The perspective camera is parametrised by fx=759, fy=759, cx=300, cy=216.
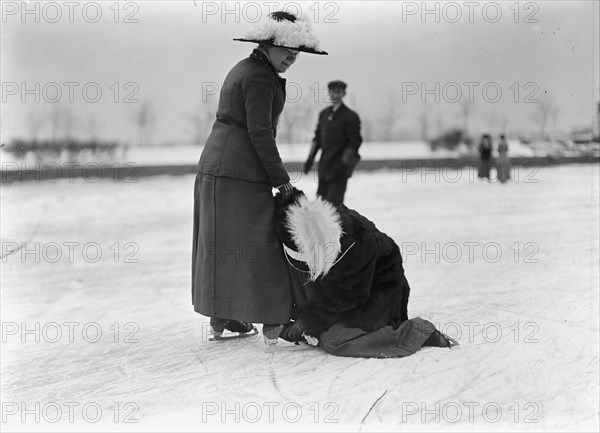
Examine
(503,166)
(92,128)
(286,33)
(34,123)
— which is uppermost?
(286,33)

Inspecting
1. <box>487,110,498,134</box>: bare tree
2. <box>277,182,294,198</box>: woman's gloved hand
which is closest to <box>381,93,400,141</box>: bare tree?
<box>487,110,498,134</box>: bare tree

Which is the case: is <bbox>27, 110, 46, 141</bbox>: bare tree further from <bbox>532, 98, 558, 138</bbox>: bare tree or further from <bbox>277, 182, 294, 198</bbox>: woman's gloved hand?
<bbox>532, 98, 558, 138</bbox>: bare tree

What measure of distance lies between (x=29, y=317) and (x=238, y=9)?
9.38ft

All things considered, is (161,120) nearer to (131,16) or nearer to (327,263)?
(131,16)

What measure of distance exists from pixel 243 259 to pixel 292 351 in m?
0.55

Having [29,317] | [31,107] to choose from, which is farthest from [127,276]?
[31,107]

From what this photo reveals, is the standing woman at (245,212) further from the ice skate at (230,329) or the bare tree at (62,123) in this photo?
the bare tree at (62,123)

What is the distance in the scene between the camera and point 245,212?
3900 millimetres

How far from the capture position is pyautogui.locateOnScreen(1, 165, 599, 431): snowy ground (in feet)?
10.3

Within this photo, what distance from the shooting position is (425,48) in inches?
402

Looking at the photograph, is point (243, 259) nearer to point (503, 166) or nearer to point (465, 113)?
point (465, 113)

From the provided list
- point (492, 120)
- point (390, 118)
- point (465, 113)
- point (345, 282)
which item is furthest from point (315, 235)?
point (465, 113)

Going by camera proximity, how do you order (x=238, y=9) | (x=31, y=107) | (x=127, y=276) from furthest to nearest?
(x=31, y=107), (x=127, y=276), (x=238, y=9)

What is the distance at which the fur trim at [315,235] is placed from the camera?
373cm
